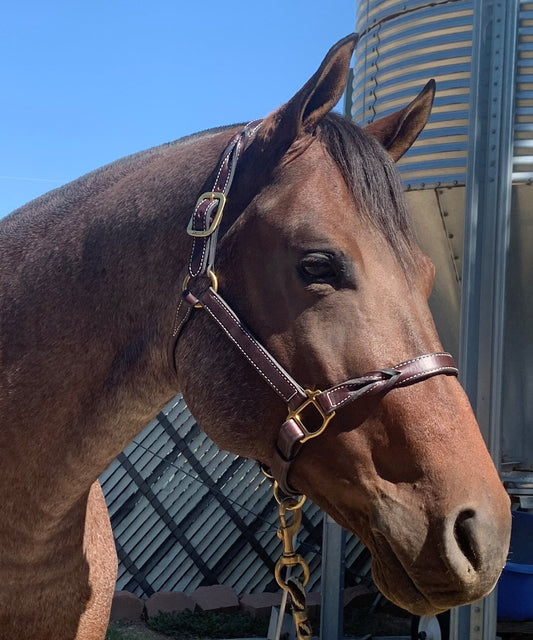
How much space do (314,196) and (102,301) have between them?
0.61 meters

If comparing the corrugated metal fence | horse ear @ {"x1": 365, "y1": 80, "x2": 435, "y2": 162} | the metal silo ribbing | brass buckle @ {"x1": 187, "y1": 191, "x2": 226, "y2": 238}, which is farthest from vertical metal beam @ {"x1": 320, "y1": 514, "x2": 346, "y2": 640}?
brass buckle @ {"x1": 187, "y1": 191, "x2": 226, "y2": 238}

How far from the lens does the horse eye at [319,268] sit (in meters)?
1.61

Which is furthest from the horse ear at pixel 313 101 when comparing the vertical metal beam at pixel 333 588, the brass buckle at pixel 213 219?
the vertical metal beam at pixel 333 588

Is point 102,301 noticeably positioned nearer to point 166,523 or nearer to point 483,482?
point 483,482

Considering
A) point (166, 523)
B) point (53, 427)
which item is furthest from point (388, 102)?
point (166, 523)

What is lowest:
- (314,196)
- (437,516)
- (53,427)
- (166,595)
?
(166,595)

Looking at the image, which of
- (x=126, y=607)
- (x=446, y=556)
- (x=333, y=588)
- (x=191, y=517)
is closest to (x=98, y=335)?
(x=446, y=556)

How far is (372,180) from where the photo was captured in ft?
5.61

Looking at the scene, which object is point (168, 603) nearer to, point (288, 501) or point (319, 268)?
point (288, 501)

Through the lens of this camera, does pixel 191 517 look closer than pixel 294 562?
No

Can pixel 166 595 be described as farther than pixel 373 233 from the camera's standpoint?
Yes

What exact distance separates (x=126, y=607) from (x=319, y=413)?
515 centimetres

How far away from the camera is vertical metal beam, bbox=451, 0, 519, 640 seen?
3820mm

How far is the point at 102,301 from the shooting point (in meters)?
1.88
